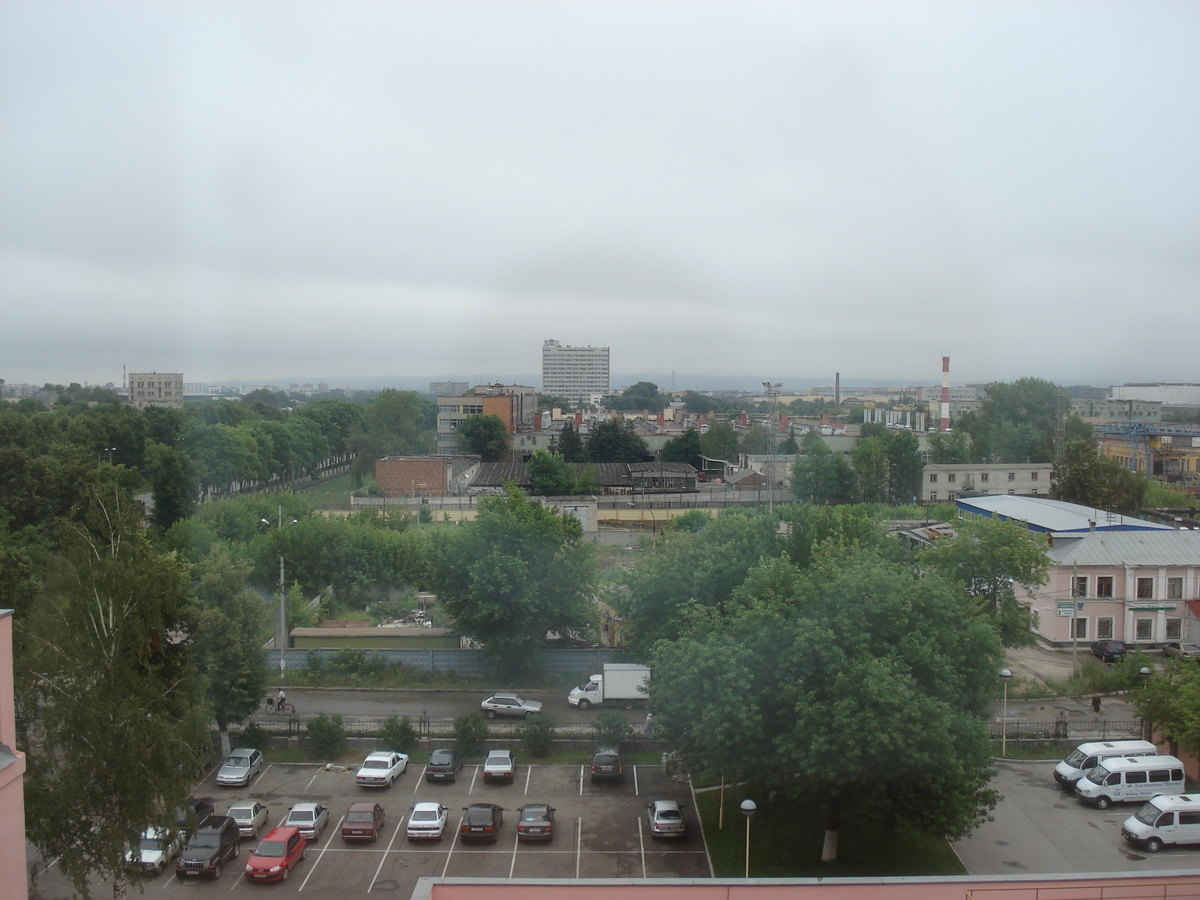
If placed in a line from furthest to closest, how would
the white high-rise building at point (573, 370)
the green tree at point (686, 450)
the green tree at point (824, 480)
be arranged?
the white high-rise building at point (573, 370)
the green tree at point (686, 450)
the green tree at point (824, 480)

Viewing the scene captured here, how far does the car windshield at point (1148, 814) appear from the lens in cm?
574

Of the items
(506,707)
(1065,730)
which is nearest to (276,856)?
(506,707)

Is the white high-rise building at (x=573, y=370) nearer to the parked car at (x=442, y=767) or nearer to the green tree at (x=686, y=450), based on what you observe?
the green tree at (x=686, y=450)

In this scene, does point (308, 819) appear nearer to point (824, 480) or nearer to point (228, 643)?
point (228, 643)

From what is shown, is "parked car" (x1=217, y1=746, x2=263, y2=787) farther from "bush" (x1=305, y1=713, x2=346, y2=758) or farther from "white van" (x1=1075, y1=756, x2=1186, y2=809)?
"white van" (x1=1075, y1=756, x2=1186, y2=809)

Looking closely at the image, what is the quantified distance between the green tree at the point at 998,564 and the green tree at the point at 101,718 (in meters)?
7.39

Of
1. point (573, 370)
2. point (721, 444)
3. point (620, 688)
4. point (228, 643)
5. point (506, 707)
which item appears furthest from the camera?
point (573, 370)

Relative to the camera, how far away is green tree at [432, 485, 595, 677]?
899cm

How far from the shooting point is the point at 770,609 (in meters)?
5.59

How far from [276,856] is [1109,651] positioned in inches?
366

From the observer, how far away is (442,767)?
6.75 meters

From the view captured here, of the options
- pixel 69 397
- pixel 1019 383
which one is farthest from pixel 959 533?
pixel 69 397

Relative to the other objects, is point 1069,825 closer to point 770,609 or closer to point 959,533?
point 770,609

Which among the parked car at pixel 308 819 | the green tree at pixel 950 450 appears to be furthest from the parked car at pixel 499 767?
the green tree at pixel 950 450
